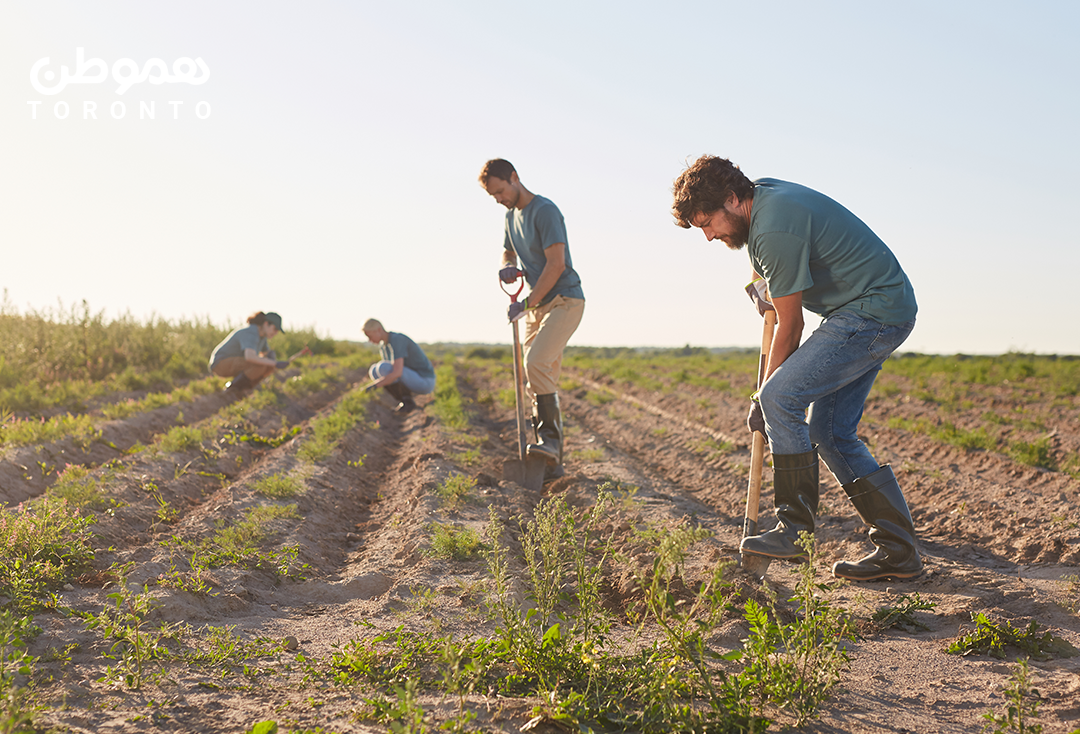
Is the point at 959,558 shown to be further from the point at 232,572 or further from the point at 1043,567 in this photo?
the point at 232,572

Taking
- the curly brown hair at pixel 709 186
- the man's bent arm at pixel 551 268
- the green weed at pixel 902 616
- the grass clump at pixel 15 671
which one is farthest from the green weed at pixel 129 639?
the man's bent arm at pixel 551 268

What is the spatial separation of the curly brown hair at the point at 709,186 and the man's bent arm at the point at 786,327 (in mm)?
511

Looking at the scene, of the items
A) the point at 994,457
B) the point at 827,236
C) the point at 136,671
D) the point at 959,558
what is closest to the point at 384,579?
the point at 136,671

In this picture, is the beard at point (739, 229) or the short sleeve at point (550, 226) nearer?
the beard at point (739, 229)

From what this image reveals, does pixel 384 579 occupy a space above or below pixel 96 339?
below

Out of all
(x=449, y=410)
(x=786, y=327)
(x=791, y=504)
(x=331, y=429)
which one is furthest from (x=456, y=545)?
(x=449, y=410)

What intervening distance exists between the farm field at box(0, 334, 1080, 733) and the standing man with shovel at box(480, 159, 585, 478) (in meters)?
0.65

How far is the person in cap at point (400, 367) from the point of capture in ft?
34.0

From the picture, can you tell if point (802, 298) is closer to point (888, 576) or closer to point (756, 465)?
point (756, 465)

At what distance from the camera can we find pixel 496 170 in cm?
555

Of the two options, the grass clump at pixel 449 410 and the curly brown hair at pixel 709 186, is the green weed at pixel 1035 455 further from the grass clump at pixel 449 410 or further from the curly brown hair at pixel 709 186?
the grass clump at pixel 449 410

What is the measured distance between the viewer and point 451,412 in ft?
30.4

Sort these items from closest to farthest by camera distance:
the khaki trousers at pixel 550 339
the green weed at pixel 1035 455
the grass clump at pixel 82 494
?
the grass clump at pixel 82 494, the khaki trousers at pixel 550 339, the green weed at pixel 1035 455

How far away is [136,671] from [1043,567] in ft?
14.0
